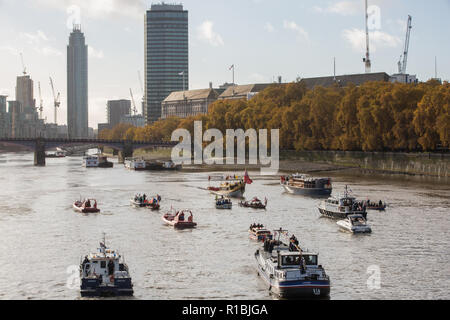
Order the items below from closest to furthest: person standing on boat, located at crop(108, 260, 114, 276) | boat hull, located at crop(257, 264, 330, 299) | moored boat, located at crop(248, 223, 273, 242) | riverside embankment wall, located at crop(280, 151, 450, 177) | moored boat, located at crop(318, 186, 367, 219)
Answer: boat hull, located at crop(257, 264, 330, 299) < person standing on boat, located at crop(108, 260, 114, 276) < moored boat, located at crop(248, 223, 273, 242) < moored boat, located at crop(318, 186, 367, 219) < riverside embankment wall, located at crop(280, 151, 450, 177)

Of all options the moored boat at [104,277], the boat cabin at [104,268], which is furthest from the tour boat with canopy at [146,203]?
the boat cabin at [104,268]

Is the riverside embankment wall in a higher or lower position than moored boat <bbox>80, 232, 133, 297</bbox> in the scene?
higher

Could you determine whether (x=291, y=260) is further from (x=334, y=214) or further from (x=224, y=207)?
(x=224, y=207)

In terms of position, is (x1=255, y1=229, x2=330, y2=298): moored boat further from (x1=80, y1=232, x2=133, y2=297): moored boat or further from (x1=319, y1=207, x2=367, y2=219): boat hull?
(x1=319, y1=207, x2=367, y2=219): boat hull

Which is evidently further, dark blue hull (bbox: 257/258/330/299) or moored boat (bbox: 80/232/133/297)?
moored boat (bbox: 80/232/133/297)

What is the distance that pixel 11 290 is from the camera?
2328 inches

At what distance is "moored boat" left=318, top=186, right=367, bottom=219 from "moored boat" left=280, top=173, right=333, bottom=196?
26258 mm

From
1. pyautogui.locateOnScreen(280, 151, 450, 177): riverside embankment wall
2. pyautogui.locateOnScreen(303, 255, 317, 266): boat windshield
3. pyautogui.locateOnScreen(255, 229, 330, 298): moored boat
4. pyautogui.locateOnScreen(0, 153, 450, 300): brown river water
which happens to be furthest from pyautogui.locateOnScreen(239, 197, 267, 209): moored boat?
pyautogui.locateOnScreen(280, 151, 450, 177): riverside embankment wall

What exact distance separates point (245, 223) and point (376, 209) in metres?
20.9

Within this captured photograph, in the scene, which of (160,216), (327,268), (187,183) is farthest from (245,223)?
(187,183)

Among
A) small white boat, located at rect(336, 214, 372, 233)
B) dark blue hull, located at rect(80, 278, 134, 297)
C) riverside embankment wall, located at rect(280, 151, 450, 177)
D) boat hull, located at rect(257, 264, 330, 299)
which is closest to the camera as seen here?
boat hull, located at rect(257, 264, 330, 299)

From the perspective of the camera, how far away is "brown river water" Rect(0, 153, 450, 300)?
196 ft

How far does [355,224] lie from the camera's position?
85938 mm
